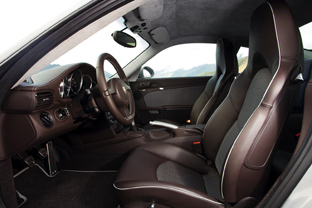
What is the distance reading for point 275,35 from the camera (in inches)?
25.4

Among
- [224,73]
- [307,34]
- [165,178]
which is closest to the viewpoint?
[165,178]

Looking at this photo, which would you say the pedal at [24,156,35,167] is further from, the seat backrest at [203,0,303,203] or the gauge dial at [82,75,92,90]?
the seat backrest at [203,0,303,203]

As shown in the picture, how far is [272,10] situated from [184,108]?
67.5 inches

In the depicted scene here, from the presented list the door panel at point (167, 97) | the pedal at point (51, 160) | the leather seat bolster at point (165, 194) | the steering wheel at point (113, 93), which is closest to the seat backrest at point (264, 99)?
the leather seat bolster at point (165, 194)

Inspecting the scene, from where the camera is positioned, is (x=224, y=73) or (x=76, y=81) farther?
(x=224, y=73)

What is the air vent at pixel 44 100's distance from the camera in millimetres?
897

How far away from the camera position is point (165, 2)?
1381 mm

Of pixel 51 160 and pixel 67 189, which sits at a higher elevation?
pixel 51 160

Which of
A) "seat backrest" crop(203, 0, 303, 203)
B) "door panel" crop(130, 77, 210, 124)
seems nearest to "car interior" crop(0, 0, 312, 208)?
"seat backrest" crop(203, 0, 303, 203)

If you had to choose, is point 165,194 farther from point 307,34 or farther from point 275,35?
point 307,34

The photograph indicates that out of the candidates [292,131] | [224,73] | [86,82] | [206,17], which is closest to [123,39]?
[86,82]

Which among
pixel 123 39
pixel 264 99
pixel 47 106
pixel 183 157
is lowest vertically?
pixel 183 157

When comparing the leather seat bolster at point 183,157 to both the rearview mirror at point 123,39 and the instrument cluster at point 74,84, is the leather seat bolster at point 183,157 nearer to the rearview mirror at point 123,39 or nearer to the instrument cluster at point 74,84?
the instrument cluster at point 74,84

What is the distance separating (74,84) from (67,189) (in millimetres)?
822
